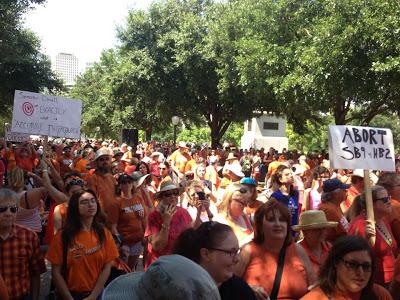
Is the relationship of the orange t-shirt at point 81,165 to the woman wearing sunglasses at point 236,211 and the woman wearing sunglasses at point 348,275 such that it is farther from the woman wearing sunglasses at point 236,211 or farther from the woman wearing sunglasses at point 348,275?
the woman wearing sunglasses at point 348,275

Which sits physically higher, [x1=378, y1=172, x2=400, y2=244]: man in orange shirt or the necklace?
[x1=378, y1=172, x2=400, y2=244]: man in orange shirt

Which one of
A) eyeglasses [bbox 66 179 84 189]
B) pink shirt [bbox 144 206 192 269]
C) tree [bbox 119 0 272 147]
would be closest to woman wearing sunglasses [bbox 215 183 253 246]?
pink shirt [bbox 144 206 192 269]

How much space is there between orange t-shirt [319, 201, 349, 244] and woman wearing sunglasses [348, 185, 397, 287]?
219mm

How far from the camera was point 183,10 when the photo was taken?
31.9 metres

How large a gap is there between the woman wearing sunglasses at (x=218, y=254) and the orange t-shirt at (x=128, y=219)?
338 centimetres

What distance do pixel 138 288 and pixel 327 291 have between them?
192 cm

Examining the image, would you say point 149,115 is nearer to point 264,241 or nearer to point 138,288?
point 264,241

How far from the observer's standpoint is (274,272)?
3.49 meters

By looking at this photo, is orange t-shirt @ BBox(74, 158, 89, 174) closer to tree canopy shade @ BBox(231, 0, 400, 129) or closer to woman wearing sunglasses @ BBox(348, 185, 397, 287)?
woman wearing sunglasses @ BBox(348, 185, 397, 287)

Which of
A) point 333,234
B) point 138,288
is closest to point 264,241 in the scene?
point 333,234

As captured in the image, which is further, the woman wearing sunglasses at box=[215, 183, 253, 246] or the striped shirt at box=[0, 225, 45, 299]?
the woman wearing sunglasses at box=[215, 183, 253, 246]

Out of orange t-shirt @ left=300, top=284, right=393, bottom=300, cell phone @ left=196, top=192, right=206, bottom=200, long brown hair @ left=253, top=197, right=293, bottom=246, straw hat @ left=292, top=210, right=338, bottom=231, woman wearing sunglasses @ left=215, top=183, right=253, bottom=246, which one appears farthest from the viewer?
cell phone @ left=196, top=192, right=206, bottom=200

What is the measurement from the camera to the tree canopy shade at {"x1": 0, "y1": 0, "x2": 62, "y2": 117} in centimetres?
1769

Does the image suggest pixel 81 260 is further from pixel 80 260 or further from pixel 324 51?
pixel 324 51
